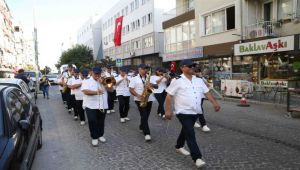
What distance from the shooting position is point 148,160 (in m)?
5.66

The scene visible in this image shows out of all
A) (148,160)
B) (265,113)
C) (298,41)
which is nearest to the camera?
(148,160)

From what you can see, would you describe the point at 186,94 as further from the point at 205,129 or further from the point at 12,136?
the point at 205,129

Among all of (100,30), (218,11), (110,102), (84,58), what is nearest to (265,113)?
(110,102)

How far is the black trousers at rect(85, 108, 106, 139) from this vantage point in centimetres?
687

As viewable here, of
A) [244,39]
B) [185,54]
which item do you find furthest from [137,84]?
A: [185,54]

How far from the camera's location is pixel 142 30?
4128 cm

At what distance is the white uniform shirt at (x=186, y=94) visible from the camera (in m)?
5.21

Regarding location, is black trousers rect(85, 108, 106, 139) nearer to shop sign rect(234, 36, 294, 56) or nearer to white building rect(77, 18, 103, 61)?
shop sign rect(234, 36, 294, 56)

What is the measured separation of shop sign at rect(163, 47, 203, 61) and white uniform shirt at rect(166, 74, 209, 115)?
19.3m

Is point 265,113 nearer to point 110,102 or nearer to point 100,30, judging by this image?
point 110,102

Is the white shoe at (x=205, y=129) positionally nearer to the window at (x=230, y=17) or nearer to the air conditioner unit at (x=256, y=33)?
the air conditioner unit at (x=256, y=33)

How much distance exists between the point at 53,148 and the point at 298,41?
12.7 m

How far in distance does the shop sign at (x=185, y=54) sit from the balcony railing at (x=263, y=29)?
5325 mm

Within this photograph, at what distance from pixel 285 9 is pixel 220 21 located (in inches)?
201
